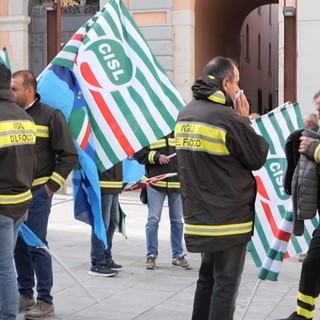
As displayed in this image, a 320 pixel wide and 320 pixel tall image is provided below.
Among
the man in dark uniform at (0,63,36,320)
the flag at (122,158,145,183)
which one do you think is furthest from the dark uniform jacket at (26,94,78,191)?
the flag at (122,158,145,183)

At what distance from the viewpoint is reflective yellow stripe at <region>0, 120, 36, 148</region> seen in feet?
17.3

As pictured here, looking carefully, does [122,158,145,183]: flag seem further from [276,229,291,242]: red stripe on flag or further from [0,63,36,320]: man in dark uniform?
[0,63,36,320]: man in dark uniform

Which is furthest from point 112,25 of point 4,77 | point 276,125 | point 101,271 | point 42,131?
point 101,271

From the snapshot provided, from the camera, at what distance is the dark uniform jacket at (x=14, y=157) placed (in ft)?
17.3

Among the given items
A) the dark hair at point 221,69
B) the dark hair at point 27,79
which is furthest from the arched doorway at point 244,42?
the dark hair at point 221,69

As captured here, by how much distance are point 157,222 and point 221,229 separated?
382cm

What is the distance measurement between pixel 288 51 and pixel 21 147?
1392 cm

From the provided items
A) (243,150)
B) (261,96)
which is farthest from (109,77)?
(261,96)

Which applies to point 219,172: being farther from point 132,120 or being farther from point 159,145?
point 159,145

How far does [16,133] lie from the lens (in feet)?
17.6

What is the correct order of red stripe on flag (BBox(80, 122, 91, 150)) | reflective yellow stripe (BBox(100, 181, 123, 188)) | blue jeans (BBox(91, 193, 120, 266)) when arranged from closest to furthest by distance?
red stripe on flag (BBox(80, 122, 91, 150)) → blue jeans (BBox(91, 193, 120, 266)) → reflective yellow stripe (BBox(100, 181, 123, 188))

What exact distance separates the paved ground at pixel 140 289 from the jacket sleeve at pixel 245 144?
6.55ft

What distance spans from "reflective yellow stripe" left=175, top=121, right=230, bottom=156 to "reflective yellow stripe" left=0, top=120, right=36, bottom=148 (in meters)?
1.05

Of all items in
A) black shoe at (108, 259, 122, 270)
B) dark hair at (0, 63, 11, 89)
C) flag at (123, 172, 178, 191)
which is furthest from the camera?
flag at (123, 172, 178, 191)
